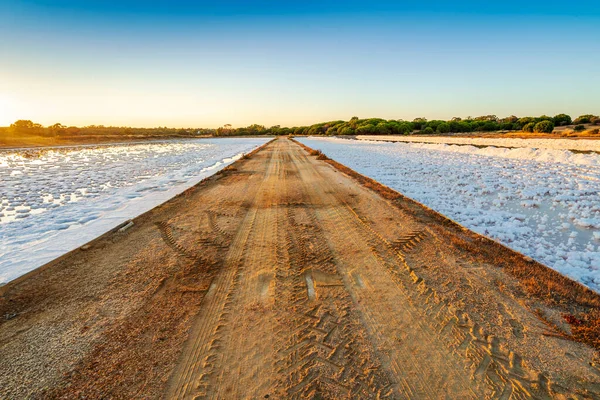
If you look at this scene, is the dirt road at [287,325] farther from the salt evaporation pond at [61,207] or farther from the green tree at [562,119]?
the green tree at [562,119]

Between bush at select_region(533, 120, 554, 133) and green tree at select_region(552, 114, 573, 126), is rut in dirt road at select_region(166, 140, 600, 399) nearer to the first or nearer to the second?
bush at select_region(533, 120, 554, 133)

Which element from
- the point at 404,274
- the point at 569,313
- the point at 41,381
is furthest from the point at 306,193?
the point at 41,381

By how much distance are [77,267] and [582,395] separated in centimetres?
610

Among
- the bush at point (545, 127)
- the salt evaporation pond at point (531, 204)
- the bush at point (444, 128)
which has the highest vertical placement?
the bush at point (444, 128)

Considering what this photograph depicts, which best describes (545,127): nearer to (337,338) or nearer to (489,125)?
(489,125)

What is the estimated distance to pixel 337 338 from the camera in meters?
2.62

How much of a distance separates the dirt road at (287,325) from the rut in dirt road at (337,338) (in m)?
0.01

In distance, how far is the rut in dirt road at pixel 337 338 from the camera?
2.12 metres

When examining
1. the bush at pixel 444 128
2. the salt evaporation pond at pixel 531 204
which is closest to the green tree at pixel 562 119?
the bush at pixel 444 128

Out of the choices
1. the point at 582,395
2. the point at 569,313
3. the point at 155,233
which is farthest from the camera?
the point at 155,233

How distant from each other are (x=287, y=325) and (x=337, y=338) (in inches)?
21.2

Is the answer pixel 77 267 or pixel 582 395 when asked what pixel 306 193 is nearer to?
pixel 77 267

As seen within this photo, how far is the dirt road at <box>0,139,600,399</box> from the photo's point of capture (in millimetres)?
2152

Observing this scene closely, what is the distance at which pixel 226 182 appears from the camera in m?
11.3
